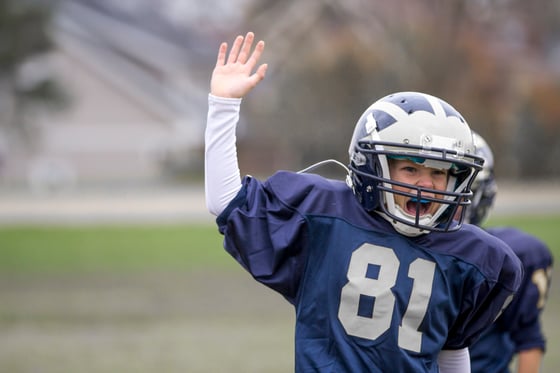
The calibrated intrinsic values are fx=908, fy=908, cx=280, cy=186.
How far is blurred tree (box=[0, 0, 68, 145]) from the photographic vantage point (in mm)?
25453

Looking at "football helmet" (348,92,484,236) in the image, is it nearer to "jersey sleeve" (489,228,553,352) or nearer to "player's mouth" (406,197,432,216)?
"player's mouth" (406,197,432,216)

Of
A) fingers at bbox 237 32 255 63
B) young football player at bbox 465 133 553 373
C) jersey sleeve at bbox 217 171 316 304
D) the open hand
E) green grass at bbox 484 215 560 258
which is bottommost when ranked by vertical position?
green grass at bbox 484 215 560 258

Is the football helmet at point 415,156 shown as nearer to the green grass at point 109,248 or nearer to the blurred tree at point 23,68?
the green grass at point 109,248

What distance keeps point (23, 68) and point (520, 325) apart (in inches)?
1026

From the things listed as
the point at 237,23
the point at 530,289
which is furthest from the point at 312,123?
the point at 530,289

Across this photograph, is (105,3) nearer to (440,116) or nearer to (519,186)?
(519,186)

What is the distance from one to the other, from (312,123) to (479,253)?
89.3 ft

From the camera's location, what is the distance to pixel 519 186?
28500 mm

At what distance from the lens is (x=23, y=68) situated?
92.2ft

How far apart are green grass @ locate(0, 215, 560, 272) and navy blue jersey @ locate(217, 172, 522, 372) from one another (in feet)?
32.7

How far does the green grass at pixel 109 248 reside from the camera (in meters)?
13.1

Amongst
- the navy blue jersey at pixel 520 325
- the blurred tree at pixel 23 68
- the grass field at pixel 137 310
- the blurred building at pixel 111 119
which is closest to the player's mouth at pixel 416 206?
the navy blue jersey at pixel 520 325

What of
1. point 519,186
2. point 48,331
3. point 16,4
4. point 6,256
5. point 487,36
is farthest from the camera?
point 487,36

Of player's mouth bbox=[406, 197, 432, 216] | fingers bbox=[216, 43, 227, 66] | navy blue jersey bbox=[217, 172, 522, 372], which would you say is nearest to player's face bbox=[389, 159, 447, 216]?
player's mouth bbox=[406, 197, 432, 216]
